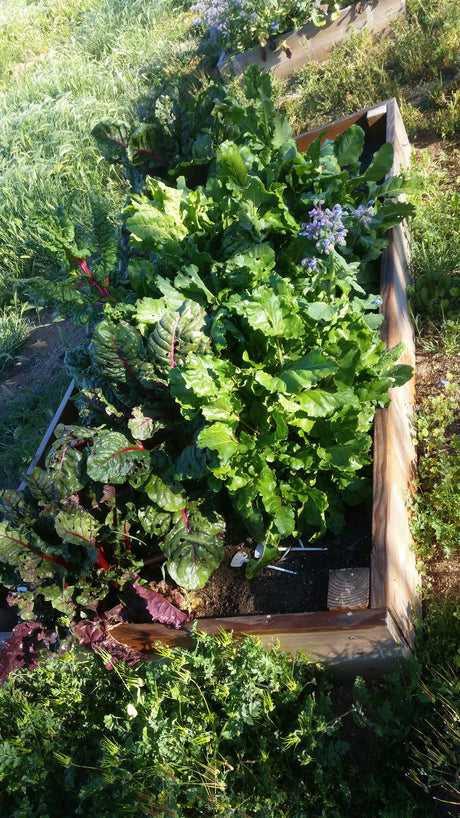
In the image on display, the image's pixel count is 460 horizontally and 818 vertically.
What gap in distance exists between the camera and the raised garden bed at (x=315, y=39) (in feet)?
16.7

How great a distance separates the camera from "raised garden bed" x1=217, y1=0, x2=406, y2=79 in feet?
16.7

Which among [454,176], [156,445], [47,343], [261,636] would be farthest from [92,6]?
[261,636]

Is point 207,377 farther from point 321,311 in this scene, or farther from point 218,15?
point 218,15

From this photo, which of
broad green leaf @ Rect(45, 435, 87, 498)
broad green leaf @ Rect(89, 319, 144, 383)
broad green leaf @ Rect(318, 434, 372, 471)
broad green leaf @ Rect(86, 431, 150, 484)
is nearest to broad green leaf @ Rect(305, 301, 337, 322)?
broad green leaf @ Rect(318, 434, 372, 471)

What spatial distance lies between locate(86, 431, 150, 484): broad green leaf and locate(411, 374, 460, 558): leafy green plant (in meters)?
1.11

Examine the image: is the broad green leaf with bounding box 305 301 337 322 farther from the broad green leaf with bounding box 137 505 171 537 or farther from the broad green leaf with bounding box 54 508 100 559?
the broad green leaf with bounding box 54 508 100 559

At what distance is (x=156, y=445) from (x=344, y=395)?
879mm

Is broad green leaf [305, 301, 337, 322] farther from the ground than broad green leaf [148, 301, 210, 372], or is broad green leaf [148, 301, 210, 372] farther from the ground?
broad green leaf [148, 301, 210, 372]

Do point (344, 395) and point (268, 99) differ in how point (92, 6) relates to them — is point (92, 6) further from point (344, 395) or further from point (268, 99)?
point (344, 395)

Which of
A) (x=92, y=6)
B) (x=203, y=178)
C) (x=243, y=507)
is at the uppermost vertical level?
(x=92, y=6)

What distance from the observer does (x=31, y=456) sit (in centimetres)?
367

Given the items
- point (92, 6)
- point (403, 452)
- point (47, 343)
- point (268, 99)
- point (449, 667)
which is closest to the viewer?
point (449, 667)

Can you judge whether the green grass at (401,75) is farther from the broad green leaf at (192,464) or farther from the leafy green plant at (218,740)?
the leafy green plant at (218,740)

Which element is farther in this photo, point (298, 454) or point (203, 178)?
point (203, 178)
